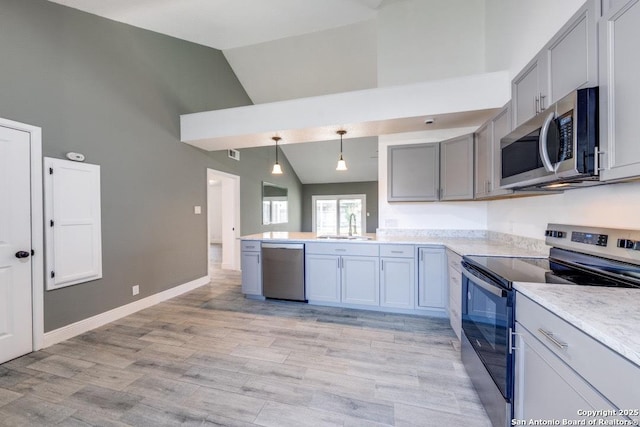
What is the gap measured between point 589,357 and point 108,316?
4.04 m

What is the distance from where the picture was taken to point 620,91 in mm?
1158

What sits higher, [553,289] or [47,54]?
[47,54]

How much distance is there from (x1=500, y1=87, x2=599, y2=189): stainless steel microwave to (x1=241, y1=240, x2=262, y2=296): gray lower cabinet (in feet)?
10.4

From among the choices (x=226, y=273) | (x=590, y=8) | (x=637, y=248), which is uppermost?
(x=590, y=8)

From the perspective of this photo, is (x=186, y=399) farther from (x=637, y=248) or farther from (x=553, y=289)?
(x=637, y=248)

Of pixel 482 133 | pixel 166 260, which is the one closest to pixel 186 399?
pixel 166 260

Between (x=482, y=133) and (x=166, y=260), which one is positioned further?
(x=166, y=260)

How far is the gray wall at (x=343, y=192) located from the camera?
31.0 feet

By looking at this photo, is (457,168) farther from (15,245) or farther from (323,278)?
(15,245)

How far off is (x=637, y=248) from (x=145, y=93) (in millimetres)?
4878

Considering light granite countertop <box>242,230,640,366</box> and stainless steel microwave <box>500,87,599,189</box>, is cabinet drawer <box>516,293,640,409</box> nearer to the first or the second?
light granite countertop <box>242,230,640,366</box>

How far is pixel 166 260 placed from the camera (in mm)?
3863

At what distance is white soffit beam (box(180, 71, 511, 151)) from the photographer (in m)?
2.80

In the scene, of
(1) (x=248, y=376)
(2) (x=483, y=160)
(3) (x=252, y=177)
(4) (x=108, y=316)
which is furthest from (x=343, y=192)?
(1) (x=248, y=376)
